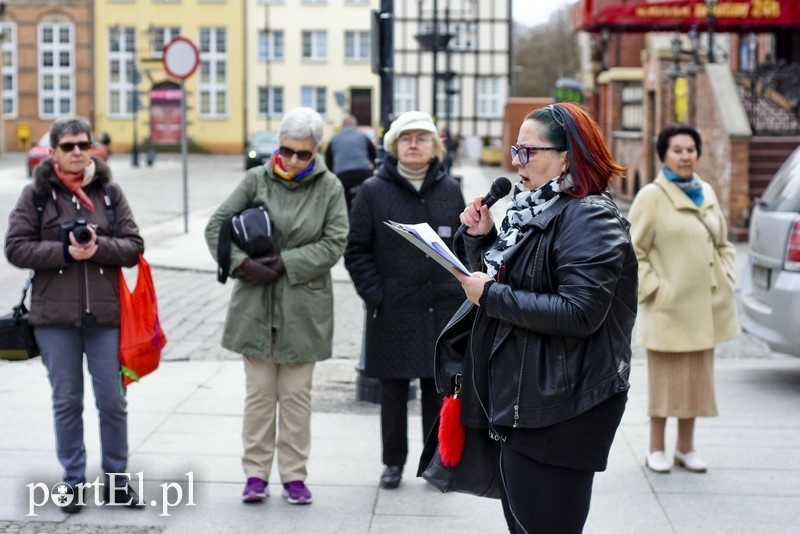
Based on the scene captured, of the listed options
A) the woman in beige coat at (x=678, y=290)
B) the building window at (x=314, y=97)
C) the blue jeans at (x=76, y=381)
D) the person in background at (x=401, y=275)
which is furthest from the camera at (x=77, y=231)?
the building window at (x=314, y=97)

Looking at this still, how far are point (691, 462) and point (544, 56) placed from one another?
229ft

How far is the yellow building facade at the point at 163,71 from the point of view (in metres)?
67.6

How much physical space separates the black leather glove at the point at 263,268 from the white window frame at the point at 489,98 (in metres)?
59.5

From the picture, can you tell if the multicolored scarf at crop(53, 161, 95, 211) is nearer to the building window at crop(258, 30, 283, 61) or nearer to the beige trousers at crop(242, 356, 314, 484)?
the beige trousers at crop(242, 356, 314, 484)

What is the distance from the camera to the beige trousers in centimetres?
617

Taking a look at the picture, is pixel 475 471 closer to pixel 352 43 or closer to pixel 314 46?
pixel 352 43

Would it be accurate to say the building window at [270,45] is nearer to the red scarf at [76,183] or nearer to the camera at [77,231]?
the red scarf at [76,183]

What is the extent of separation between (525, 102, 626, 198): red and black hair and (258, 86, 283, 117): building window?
213ft

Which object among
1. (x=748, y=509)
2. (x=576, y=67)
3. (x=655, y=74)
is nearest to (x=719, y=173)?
(x=655, y=74)

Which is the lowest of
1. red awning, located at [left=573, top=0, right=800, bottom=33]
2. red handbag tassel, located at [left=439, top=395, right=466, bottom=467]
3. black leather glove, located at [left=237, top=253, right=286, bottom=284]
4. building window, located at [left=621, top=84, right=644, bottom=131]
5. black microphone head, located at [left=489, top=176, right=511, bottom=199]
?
red handbag tassel, located at [left=439, top=395, right=466, bottom=467]

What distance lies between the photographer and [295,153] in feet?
20.2

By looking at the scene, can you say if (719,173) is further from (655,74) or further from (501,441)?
(501,441)

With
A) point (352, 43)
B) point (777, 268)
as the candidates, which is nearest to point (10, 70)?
point (352, 43)

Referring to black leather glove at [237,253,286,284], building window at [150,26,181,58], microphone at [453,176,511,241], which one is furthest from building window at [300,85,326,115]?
microphone at [453,176,511,241]
